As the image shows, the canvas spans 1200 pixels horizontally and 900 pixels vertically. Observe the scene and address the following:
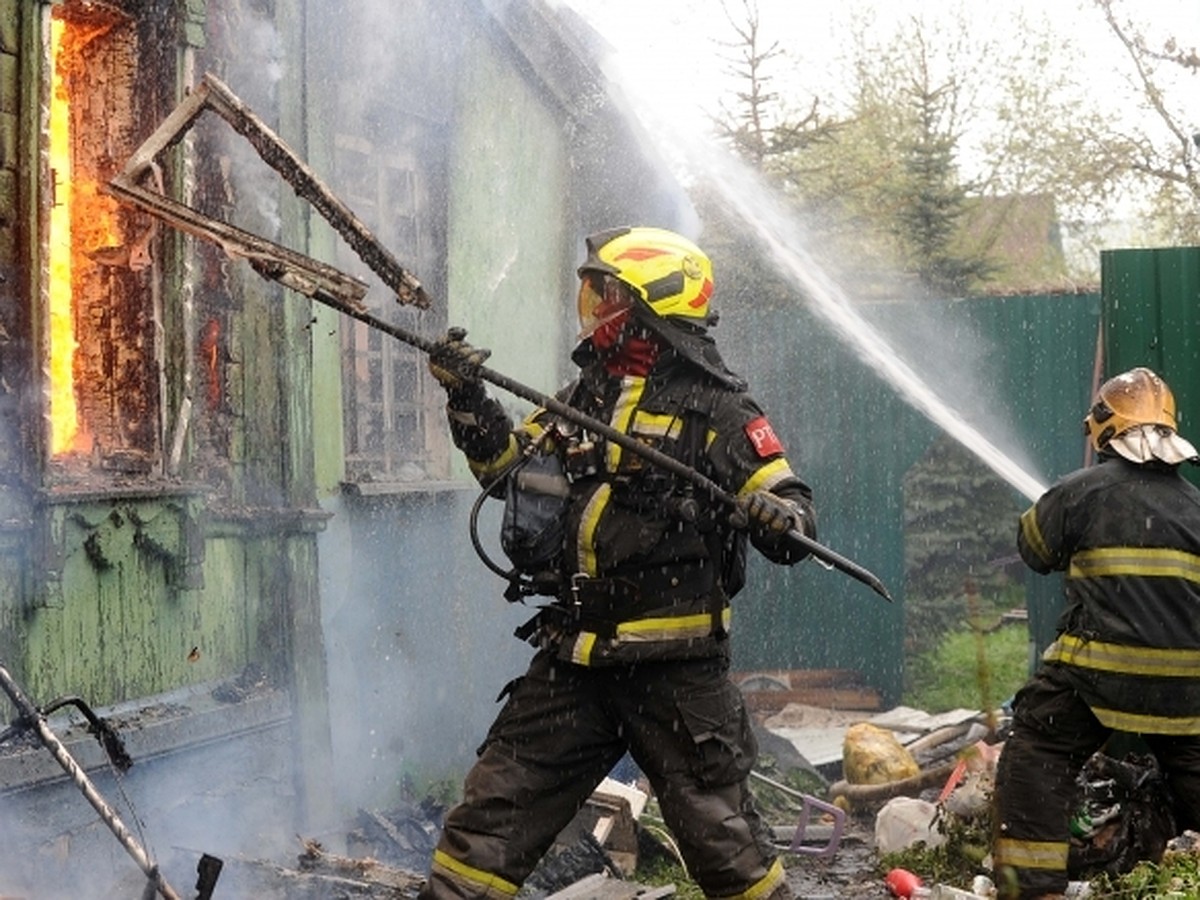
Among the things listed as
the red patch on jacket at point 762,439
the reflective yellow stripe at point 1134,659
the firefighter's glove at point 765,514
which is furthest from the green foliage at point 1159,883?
the red patch on jacket at point 762,439

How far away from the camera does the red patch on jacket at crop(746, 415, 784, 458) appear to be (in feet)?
15.1

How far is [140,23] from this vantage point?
6.29 m

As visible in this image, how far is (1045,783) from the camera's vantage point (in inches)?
237

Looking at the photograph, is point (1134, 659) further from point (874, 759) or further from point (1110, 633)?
point (874, 759)

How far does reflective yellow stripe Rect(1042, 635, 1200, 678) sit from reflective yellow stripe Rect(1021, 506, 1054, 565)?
0.33 metres

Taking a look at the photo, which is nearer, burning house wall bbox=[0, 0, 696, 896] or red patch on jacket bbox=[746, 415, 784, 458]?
red patch on jacket bbox=[746, 415, 784, 458]

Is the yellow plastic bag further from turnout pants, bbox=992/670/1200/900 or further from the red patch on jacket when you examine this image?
the red patch on jacket

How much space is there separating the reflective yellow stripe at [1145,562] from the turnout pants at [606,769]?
1.87 metres

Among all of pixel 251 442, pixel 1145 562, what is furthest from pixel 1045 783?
pixel 251 442

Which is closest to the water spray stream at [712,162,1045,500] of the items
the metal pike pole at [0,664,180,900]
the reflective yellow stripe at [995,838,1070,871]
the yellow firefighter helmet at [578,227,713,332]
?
the reflective yellow stripe at [995,838,1070,871]

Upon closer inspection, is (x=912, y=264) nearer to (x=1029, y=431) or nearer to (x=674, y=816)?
(x=1029, y=431)

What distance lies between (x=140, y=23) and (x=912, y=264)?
524 inches

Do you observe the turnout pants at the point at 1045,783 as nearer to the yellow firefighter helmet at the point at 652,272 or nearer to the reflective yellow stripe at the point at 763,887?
the reflective yellow stripe at the point at 763,887

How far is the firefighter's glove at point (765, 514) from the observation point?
14.2 feet
